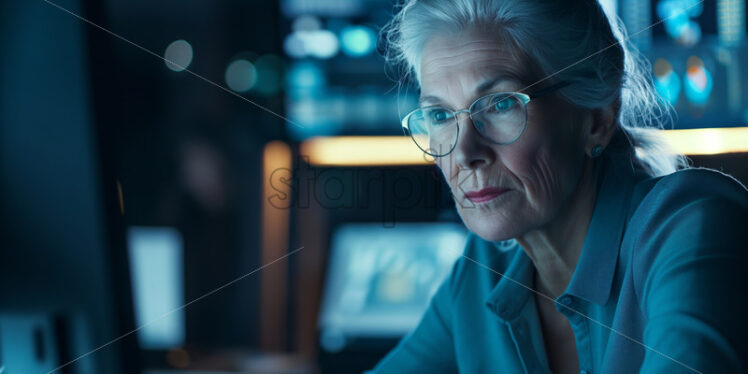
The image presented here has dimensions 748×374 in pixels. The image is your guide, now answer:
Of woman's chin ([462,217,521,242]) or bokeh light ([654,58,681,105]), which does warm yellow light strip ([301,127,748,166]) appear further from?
woman's chin ([462,217,521,242])

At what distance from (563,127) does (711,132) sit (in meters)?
0.34

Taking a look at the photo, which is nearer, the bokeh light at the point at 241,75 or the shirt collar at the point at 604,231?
the shirt collar at the point at 604,231

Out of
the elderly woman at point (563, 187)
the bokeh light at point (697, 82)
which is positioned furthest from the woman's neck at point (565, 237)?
the bokeh light at point (697, 82)

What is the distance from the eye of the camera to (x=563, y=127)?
21.5 inches

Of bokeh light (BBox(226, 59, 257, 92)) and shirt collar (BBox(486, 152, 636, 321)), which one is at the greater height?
bokeh light (BBox(226, 59, 257, 92))

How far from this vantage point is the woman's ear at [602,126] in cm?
56

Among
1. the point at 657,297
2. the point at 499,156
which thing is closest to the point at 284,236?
the point at 499,156

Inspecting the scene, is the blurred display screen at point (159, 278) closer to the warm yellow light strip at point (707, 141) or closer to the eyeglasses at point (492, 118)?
the eyeglasses at point (492, 118)

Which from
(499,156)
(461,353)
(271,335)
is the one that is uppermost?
(499,156)

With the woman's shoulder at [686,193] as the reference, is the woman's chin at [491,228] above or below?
below

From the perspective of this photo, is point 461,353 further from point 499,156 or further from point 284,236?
point 284,236

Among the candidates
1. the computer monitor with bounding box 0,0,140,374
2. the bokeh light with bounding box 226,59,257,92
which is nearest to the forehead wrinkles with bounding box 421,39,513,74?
the computer monitor with bounding box 0,0,140,374

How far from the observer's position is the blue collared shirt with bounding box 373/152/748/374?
1.30ft

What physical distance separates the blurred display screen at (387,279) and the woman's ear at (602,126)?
58cm
